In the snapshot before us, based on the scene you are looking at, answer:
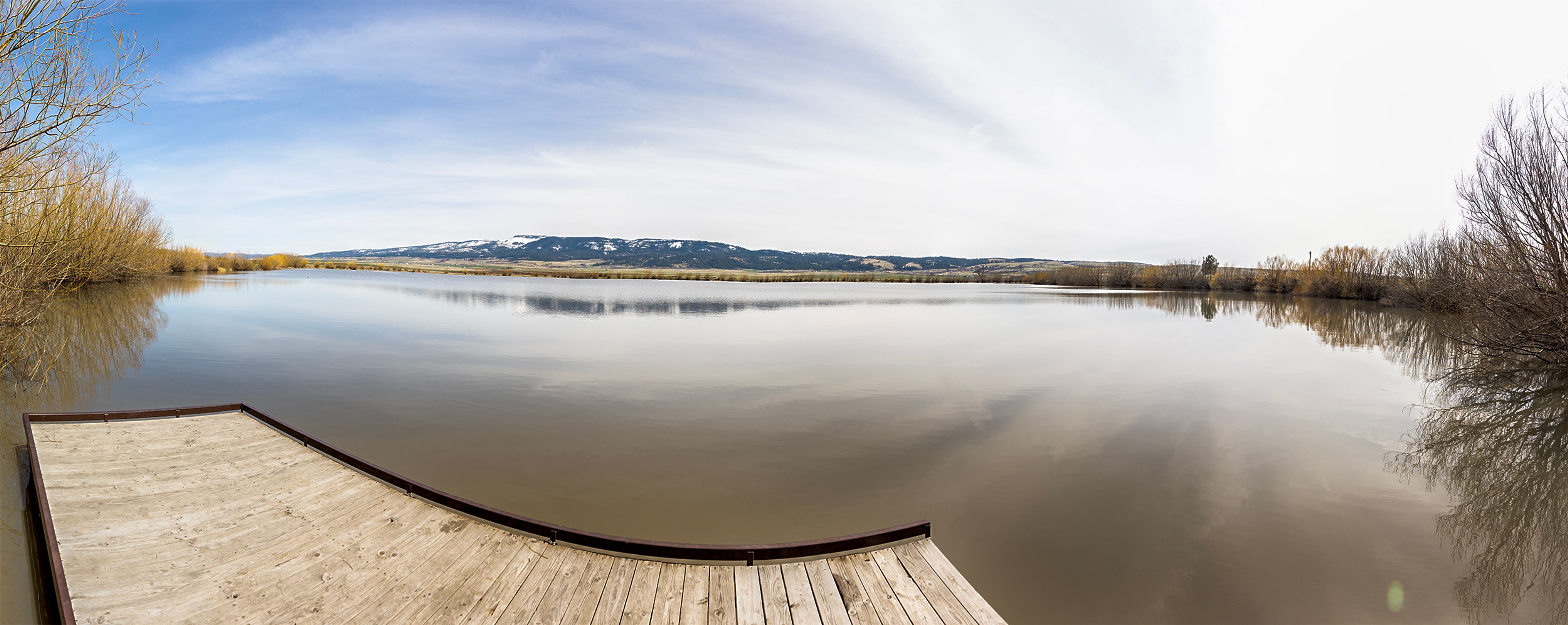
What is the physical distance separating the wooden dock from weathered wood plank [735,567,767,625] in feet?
0.05

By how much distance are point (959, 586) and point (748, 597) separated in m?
1.50

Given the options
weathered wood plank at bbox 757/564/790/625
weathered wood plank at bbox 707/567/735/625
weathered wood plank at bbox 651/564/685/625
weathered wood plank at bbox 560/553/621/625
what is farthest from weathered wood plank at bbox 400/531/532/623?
Result: weathered wood plank at bbox 757/564/790/625

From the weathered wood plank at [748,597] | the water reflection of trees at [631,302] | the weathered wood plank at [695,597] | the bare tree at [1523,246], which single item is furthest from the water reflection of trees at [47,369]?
the bare tree at [1523,246]

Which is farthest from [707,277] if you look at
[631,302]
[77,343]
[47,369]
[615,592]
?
[615,592]

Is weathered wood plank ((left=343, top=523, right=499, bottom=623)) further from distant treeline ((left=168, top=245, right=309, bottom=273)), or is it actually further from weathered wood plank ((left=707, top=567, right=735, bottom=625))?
distant treeline ((left=168, top=245, right=309, bottom=273))

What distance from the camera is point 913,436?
8.29 meters

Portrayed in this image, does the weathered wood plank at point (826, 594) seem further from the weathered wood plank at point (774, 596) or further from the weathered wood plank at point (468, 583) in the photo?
the weathered wood plank at point (468, 583)

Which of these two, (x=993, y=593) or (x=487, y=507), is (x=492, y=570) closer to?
(x=487, y=507)

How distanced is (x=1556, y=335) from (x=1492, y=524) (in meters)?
12.8

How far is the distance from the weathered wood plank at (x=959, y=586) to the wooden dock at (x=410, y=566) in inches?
0.5

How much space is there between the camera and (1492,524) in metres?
5.81

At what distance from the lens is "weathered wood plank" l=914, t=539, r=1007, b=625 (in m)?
3.64

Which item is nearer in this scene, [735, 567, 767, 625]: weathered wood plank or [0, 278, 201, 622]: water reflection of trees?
[735, 567, 767, 625]: weathered wood plank

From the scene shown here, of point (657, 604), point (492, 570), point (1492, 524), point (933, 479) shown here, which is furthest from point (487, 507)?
point (1492, 524)
